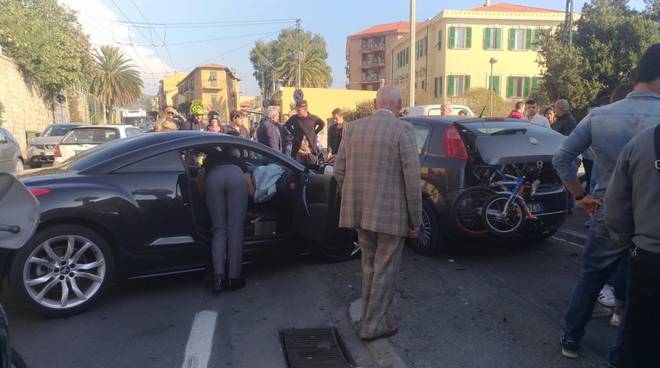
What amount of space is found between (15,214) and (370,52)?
8005cm

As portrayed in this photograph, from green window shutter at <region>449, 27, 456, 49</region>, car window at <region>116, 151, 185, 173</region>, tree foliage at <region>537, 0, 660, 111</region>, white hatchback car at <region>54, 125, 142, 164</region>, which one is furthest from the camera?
green window shutter at <region>449, 27, 456, 49</region>

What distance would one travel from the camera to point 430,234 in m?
5.86

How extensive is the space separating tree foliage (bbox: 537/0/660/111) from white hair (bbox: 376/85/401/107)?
842 inches

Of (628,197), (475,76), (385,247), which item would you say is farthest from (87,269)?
(475,76)

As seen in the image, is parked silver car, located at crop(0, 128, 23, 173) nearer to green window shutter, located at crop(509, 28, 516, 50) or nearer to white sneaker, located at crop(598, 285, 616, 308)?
white sneaker, located at crop(598, 285, 616, 308)

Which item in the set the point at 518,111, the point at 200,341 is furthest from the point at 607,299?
the point at 518,111

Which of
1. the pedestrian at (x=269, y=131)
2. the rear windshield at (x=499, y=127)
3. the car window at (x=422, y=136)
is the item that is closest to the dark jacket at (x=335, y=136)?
the pedestrian at (x=269, y=131)

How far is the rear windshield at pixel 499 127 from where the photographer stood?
582cm

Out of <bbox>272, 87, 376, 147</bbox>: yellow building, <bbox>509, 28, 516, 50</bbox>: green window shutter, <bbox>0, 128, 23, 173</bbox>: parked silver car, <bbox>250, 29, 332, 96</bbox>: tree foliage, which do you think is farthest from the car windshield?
<bbox>250, 29, 332, 96</bbox>: tree foliage

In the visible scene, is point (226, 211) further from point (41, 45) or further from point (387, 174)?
point (41, 45)

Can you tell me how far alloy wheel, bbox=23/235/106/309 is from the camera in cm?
418

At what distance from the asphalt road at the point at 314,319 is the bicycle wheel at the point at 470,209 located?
17.2 inches

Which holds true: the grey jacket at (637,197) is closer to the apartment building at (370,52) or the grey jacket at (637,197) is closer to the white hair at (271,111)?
the white hair at (271,111)

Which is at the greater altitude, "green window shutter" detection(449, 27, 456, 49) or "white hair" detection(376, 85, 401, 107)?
"green window shutter" detection(449, 27, 456, 49)
